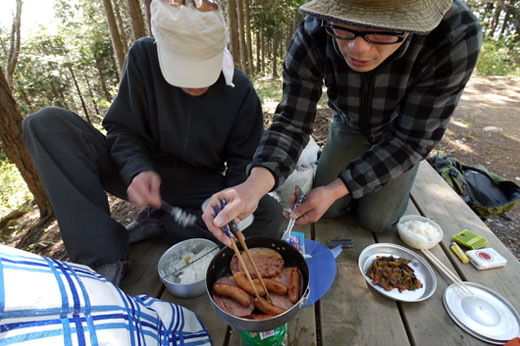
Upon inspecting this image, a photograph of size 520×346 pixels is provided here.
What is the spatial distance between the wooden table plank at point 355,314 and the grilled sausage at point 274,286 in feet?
1.78

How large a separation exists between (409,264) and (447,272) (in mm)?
220

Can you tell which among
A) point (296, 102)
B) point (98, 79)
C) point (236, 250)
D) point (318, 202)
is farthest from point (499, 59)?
point (98, 79)

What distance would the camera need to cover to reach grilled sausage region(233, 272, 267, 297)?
3.81 feet

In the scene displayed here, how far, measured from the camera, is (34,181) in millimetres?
4066

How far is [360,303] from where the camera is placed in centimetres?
166

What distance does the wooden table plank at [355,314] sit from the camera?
1.49 metres

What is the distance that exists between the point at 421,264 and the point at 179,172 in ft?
6.34

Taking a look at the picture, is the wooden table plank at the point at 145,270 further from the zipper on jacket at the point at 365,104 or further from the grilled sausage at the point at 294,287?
the zipper on jacket at the point at 365,104

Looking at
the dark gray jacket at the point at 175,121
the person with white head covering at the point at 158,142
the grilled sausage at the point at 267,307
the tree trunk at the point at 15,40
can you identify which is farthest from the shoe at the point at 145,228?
the tree trunk at the point at 15,40

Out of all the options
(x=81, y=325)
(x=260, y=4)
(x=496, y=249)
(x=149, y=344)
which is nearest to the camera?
(x=81, y=325)

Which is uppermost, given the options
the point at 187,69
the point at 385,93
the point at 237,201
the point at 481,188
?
the point at 187,69

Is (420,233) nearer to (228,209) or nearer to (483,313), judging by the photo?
(483,313)

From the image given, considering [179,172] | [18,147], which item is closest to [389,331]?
[179,172]

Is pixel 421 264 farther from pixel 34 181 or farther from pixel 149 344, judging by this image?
pixel 34 181
